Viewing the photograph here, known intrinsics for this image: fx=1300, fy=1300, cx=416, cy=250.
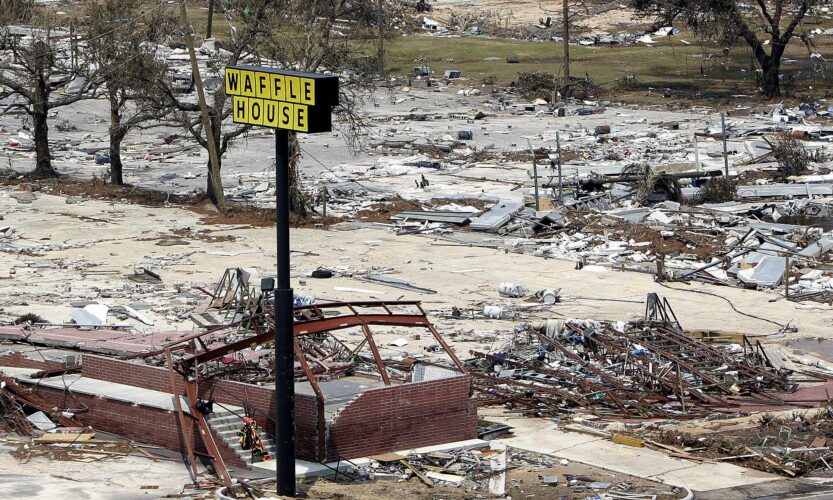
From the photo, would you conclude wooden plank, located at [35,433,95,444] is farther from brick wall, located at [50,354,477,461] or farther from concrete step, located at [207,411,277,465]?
concrete step, located at [207,411,277,465]

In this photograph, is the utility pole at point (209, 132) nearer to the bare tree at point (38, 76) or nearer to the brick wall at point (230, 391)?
the bare tree at point (38, 76)

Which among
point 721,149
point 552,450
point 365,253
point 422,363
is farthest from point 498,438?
point 721,149

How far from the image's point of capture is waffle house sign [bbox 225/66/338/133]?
13.4m

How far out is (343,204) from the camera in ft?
116

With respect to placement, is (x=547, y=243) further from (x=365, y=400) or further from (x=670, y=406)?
(x=365, y=400)

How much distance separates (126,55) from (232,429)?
21.5m

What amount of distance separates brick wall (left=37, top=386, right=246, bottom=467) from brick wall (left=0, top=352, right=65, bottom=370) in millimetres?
1394

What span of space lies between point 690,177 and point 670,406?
18603mm

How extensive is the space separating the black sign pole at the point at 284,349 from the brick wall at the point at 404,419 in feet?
3.78

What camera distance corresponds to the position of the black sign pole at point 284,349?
13.7 m

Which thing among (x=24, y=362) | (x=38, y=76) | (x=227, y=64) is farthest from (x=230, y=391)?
(x=38, y=76)

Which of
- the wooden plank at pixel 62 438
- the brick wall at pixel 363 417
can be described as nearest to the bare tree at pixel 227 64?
the wooden plank at pixel 62 438

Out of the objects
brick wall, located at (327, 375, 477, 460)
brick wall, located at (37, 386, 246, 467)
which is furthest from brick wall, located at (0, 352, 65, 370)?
brick wall, located at (327, 375, 477, 460)

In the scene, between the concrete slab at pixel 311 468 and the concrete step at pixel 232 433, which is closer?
the concrete slab at pixel 311 468
